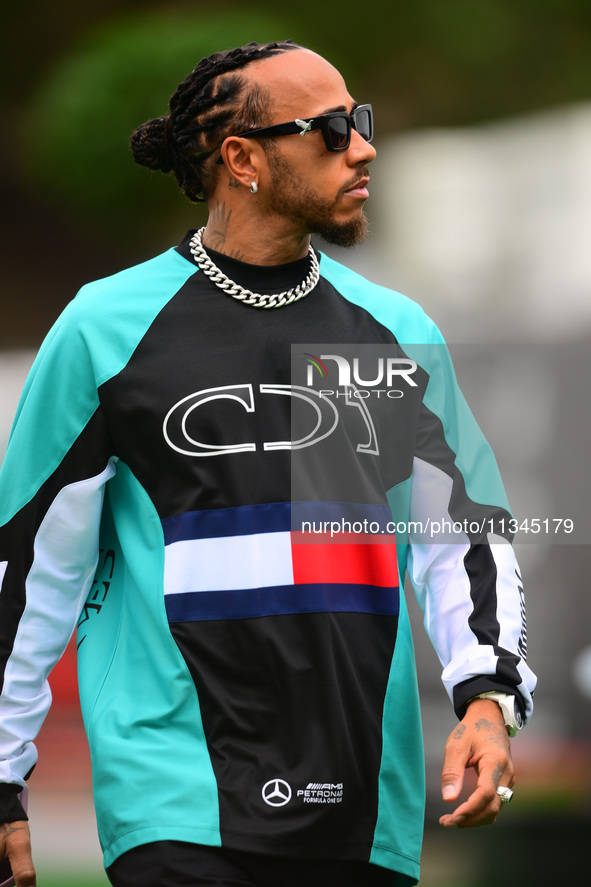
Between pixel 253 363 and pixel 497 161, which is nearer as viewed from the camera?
pixel 253 363

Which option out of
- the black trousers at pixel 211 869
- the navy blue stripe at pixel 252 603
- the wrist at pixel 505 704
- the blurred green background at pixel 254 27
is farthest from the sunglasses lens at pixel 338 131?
the blurred green background at pixel 254 27

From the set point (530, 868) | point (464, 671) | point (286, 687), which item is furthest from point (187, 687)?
point (530, 868)

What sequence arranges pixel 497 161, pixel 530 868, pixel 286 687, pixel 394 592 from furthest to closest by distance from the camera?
1. pixel 497 161
2. pixel 530 868
3. pixel 394 592
4. pixel 286 687

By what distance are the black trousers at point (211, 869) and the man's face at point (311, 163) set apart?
119 cm

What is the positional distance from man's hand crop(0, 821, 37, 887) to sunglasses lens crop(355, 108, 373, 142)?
1.47 metres

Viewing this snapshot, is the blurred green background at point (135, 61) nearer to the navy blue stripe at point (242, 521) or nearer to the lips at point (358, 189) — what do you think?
the lips at point (358, 189)

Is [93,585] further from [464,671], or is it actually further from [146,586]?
[464,671]

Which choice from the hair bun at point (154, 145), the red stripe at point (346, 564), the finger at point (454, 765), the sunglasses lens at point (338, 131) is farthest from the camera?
the hair bun at point (154, 145)

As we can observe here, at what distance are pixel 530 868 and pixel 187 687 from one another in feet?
10.3

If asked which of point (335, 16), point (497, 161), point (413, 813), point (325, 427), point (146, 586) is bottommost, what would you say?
point (413, 813)

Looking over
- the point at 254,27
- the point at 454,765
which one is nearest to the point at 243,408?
the point at 454,765

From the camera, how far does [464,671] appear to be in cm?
219

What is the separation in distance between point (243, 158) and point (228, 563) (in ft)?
2.79

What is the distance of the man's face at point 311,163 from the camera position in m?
2.41
